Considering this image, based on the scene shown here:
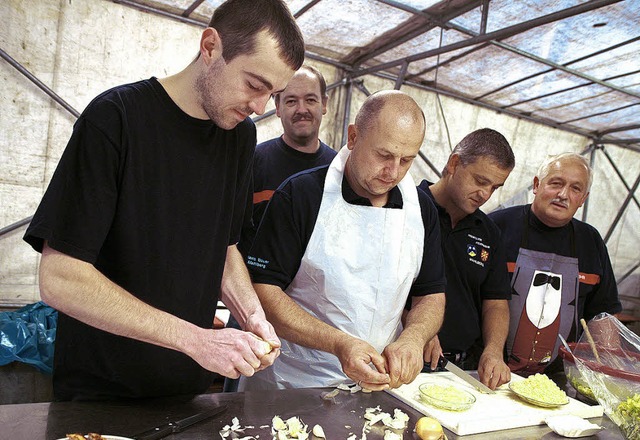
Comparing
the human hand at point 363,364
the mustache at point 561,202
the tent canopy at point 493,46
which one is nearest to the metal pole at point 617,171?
the tent canopy at point 493,46

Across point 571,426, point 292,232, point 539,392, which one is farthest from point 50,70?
point 571,426

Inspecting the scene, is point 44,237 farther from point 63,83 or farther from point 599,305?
point 63,83

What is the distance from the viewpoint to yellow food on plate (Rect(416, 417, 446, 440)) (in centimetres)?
154

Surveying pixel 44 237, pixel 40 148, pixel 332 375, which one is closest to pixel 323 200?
pixel 332 375

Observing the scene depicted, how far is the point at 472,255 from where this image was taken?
8.70 feet

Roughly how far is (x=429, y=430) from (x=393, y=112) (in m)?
1.14

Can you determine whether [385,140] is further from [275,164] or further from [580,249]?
[580,249]

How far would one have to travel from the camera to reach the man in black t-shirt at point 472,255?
2607 mm

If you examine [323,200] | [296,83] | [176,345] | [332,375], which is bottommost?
[332,375]

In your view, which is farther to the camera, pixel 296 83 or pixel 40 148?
pixel 40 148

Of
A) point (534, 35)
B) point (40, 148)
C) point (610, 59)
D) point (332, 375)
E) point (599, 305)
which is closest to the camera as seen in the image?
point (332, 375)

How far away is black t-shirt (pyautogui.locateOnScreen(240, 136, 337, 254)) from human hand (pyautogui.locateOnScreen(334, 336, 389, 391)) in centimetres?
145

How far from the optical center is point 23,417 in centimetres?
138

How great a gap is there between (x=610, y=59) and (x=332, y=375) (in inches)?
204
